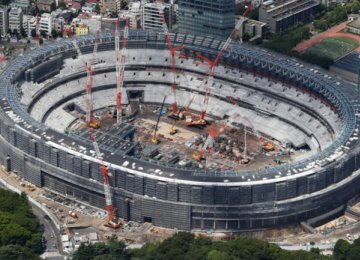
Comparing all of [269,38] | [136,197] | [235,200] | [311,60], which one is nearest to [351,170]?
[235,200]

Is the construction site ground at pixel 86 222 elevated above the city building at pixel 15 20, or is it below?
below

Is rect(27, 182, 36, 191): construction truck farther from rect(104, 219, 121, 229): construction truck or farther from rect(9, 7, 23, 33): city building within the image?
rect(9, 7, 23, 33): city building

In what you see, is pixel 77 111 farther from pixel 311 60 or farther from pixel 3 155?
pixel 311 60

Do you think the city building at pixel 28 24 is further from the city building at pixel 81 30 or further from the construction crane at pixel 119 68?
the construction crane at pixel 119 68

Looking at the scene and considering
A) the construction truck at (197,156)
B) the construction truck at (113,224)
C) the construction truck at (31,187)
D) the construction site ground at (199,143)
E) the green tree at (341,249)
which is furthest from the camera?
the construction truck at (197,156)

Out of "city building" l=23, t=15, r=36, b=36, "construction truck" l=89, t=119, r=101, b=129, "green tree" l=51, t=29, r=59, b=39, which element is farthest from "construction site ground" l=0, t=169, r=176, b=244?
"city building" l=23, t=15, r=36, b=36

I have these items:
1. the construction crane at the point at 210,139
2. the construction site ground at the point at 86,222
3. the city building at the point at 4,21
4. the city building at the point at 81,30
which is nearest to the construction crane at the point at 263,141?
the construction crane at the point at 210,139
